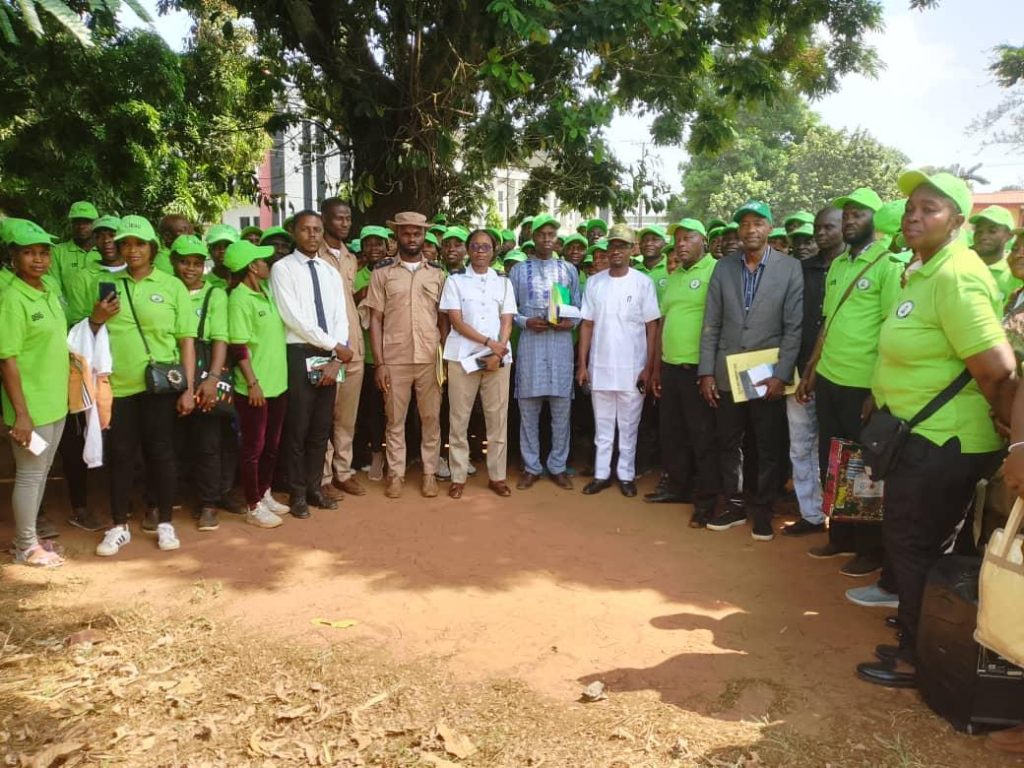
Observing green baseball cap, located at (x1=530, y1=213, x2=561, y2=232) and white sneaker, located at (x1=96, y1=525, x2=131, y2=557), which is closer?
white sneaker, located at (x1=96, y1=525, x2=131, y2=557)

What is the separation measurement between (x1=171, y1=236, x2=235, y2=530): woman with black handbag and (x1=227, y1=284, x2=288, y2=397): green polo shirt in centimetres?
9

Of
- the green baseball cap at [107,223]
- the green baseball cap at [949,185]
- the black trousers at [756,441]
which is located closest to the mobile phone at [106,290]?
the green baseball cap at [107,223]

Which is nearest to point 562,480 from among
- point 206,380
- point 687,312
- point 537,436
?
point 537,436

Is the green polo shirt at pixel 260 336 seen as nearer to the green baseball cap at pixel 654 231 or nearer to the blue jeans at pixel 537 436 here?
the blue jeans at pixel 537 436

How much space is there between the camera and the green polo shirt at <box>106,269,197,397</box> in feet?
15.8

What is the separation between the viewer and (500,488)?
636cm

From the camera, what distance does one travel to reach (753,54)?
941cm

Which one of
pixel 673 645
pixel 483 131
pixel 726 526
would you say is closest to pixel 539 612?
pixel 673 645

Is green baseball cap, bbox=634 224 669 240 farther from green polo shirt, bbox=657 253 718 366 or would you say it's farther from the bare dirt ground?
the bare dirt ground

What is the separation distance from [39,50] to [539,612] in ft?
20.9

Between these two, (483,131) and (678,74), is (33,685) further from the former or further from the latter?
(678,74)

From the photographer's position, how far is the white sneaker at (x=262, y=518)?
5469mm

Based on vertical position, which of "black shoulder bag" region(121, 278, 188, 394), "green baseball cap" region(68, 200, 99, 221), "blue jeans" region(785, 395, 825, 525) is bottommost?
"blue jeans" region(785, 395, 825, 525)

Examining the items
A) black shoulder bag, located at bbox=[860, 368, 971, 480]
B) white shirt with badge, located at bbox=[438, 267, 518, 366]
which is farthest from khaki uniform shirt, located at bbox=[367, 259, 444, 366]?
black shoulder bag, located at bbox=[860, 368, 971, 480]
